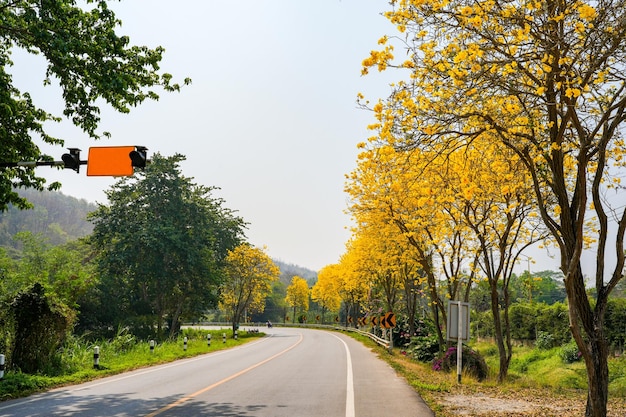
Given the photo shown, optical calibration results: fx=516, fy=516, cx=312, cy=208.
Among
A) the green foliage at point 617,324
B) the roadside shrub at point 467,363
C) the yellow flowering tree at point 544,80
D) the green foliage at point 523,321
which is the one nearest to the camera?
the yellow flowering tree at point 544,80

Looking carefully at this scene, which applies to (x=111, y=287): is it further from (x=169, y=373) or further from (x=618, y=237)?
(x=618, y=237)

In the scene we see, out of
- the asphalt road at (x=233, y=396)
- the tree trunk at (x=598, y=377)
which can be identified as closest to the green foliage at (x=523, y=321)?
the asphalt road at (x=233, y=396)

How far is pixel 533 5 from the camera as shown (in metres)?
7.76

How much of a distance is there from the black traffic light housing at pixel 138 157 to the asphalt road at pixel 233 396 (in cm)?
506

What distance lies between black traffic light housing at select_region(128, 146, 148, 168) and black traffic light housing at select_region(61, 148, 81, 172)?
1513 mm

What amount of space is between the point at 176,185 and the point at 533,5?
37937mm

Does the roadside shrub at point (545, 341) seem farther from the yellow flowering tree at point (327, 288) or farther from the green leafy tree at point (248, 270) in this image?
the yellow flowering tree at point (327, 288)

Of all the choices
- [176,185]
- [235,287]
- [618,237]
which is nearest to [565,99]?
[618,237]

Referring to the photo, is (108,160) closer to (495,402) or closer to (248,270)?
(495,402)

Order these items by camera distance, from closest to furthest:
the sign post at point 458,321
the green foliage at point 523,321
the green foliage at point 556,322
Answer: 1. the sign post at point 458,321
2. the green foliage at point 556,322
3. the green foliage at point 523,321

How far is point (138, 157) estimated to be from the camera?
457 inches

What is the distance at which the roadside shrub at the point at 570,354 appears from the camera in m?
27.5

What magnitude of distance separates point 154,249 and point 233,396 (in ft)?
99.1

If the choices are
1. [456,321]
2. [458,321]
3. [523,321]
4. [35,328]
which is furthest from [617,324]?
[35,328]
